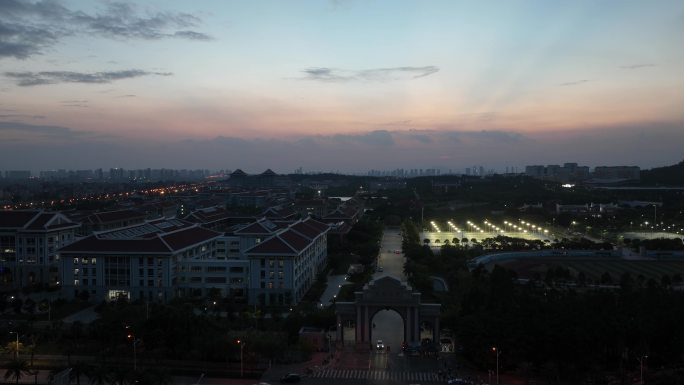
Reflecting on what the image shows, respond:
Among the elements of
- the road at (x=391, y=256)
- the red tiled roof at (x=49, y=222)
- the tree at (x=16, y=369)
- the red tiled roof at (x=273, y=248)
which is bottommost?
the road at (x=391, y=256)

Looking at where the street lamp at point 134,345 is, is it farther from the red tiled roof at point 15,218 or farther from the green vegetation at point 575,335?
the red tiled roof at point 15,218

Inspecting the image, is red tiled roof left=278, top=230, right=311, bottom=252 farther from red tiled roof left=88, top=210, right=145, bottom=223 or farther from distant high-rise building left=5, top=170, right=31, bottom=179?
distant high-rise building left=5, top=170, right=31, bottom=179

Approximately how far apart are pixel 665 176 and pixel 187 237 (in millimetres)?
83435

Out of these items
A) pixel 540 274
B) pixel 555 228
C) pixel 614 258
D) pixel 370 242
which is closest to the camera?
pixel 540 274

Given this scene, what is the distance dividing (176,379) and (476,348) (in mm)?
6679

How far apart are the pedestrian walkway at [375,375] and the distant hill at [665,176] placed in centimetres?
7883

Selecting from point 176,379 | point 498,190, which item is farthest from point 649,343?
point 498,190

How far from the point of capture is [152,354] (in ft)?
45.4

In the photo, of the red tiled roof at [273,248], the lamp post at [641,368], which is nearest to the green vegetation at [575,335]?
the lamp post at [641,368]

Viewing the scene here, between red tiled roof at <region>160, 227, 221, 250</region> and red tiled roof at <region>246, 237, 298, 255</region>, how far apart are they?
9.80 ft

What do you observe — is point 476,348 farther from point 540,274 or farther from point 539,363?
point 540,274

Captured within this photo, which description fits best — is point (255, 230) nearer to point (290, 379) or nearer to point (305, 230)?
point (305, 230)

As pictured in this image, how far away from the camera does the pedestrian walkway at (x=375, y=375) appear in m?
12.7

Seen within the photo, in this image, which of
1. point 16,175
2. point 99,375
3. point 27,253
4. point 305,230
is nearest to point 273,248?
point 305,230
